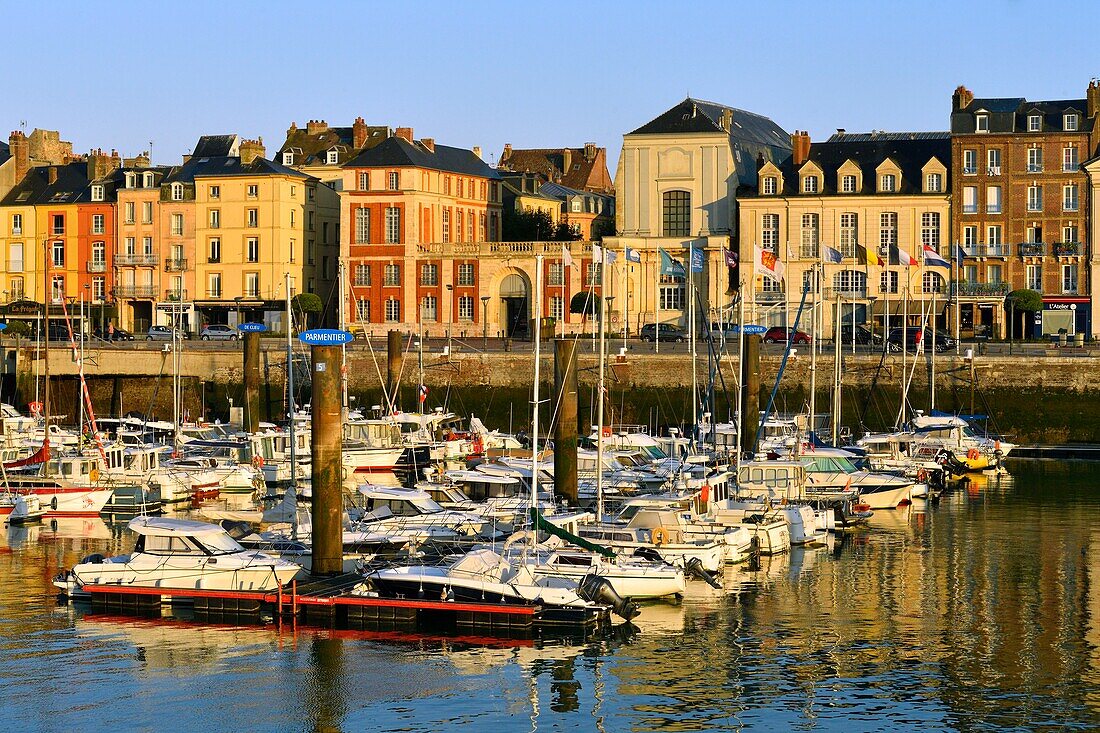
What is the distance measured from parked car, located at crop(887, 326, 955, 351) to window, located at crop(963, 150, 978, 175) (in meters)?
8.27

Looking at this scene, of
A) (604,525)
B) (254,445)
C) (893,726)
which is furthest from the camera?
(254,445)

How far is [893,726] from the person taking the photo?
24391mm

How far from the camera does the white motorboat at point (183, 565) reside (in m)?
31.2

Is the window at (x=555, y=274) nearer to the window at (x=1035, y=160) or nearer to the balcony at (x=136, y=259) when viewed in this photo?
the balcony at (x=136, y=259)

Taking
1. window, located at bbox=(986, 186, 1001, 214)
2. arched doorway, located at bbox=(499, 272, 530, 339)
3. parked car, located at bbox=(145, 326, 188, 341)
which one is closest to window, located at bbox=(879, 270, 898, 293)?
window, located at bbox=(986, 186, 1001, 214)

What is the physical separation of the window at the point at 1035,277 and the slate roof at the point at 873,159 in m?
5.27

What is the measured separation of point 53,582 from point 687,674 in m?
13.2

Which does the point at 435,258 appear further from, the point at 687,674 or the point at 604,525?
the point at 687,674

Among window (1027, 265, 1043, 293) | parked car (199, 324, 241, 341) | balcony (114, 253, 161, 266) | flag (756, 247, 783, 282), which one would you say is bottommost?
parked car (199, 324, 241, 341)

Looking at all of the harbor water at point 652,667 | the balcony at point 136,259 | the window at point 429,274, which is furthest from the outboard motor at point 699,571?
the balcony at point 136,259

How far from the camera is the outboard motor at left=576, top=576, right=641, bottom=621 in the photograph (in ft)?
97.7

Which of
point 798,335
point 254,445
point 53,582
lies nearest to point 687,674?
point 53,582

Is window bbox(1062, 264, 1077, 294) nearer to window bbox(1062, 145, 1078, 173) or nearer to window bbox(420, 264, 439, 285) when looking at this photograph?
window bbox(1062, 145, 1078, 173)

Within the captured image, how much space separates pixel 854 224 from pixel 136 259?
36.8 m
